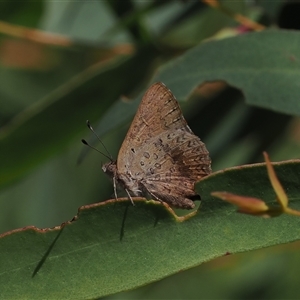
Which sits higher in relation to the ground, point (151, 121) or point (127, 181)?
point (151, 121)

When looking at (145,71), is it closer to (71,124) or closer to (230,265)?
(71,124)

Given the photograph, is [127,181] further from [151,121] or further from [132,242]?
[132,242]

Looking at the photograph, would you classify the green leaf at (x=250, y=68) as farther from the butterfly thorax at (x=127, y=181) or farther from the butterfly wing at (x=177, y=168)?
the butterfly thorax at (x=127, y=181)

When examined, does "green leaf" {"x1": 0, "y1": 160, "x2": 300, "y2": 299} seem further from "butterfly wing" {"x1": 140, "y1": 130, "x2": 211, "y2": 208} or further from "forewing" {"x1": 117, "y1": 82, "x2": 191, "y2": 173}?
"forewing" {"x1": 117, "y1": 82, "x2": 191, "y2": 173}

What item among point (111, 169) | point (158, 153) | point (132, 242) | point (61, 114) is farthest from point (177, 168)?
point (61, 114)

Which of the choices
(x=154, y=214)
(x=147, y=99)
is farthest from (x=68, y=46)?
(x=154, y=214)

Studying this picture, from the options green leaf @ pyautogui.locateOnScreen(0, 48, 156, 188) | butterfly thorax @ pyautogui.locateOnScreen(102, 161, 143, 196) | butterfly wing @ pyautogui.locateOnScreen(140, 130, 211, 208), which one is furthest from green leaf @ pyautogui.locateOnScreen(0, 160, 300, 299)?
green leaf @ pyautogui.locateOnScreen(0, 48, 156, 188)
